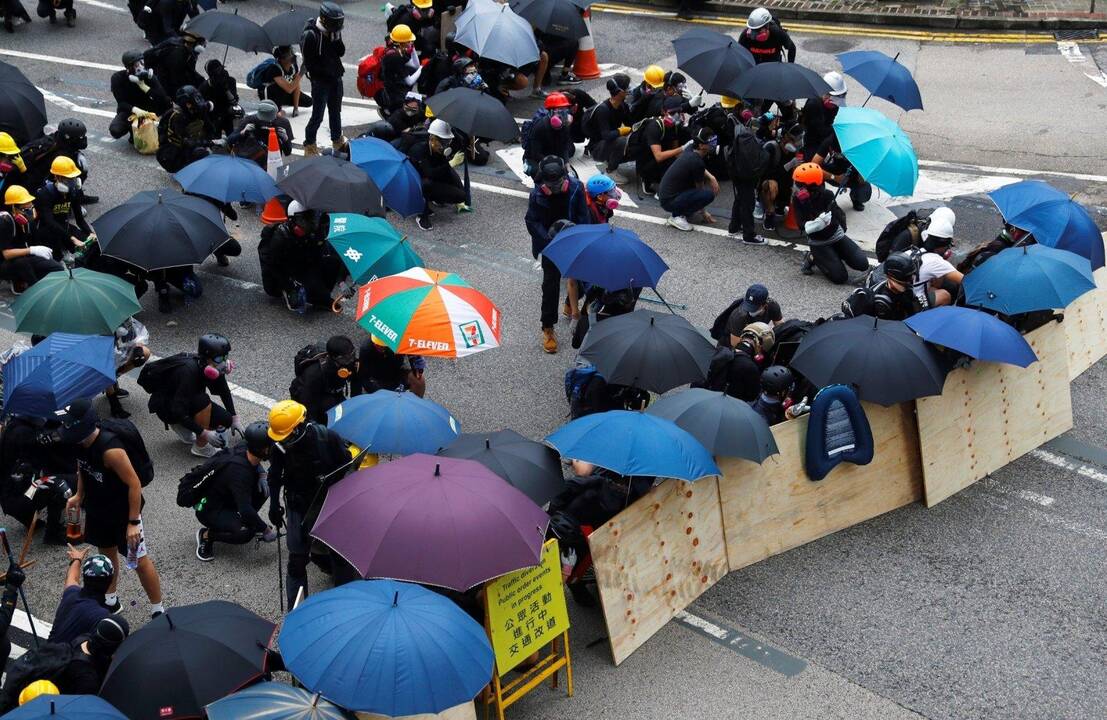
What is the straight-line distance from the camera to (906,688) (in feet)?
28.6

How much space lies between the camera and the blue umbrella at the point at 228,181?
12852mm

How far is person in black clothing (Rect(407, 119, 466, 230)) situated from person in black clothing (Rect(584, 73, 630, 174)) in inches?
79.4

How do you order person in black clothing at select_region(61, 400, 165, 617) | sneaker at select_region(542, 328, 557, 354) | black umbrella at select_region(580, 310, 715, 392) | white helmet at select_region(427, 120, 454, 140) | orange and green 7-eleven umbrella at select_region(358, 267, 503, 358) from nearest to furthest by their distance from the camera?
1. person in black clothing at select_region(61, 400, 165, 617)
2. black umbrella at select_region(580, 310, 715, 392)
3. orange and green 7-eleven umbrella at select_region(358, 267, 503, 358)
4. sneaker at select_region(542, 328, 557, 354)
5. white helmet at select_region(427, 120, 454, 140)

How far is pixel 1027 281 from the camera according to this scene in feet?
36.2

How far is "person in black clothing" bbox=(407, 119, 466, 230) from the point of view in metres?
14.7

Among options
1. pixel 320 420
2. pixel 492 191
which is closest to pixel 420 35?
pixel 492 191

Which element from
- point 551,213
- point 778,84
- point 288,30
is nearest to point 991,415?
point 551,213

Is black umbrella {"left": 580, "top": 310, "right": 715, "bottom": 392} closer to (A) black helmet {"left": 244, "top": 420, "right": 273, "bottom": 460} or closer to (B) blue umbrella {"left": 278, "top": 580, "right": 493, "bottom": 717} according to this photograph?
(A) black helmet {"left": 244, "top": 420, "right": 273, "bottom": 460}

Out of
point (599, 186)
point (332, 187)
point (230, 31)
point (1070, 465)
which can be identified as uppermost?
point (230, 31)

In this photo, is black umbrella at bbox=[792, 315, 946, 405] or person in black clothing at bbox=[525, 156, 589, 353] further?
person in black clothing at bbox=[525, 156, 589, 353]

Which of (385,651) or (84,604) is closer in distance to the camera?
(385,651)

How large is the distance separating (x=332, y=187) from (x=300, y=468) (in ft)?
15.2

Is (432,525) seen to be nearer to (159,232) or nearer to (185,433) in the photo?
(185,433)

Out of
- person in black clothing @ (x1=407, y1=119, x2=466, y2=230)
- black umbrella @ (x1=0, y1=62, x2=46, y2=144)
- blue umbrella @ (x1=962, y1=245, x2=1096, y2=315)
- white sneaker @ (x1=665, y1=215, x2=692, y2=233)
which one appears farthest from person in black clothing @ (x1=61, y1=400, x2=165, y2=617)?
white sneaker @ (x1=665, y1=215, x2=692, y2=233)
